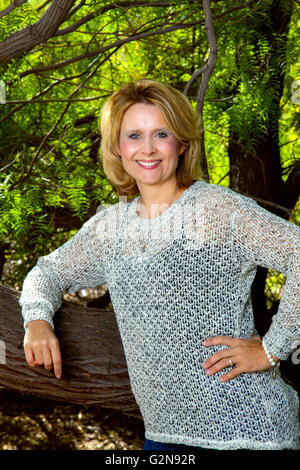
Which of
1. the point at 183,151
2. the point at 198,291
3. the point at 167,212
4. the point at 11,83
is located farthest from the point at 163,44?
the point at 198,291

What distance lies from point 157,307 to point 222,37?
1578 mm

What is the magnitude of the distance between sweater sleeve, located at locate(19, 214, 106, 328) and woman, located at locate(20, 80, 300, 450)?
0.05 metres

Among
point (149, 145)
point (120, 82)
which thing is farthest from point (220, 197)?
point (120, 82)

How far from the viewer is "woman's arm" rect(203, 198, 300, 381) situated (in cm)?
179

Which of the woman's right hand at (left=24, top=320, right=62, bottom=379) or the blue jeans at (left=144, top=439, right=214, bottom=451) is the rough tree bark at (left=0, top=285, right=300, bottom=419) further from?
the blue jeans at (left=144, top=439, right=214, bottom=451)

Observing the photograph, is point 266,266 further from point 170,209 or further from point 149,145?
point 149,145

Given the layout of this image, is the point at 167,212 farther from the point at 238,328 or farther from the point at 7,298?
the point at 7,298

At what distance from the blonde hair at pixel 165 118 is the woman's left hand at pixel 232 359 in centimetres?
58

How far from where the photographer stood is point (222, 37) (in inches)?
113

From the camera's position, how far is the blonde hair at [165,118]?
2.02m

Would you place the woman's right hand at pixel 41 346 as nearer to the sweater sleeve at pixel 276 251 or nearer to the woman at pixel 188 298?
the woman at pixel 188 298

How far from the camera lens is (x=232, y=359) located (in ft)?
6.15

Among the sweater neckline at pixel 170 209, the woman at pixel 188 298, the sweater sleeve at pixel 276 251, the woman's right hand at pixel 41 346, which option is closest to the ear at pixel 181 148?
the woman at pixel 188 298

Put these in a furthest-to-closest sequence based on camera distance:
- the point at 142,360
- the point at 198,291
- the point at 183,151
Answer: the point at 183,151 < the point at 142,360 < the point at 198,291
